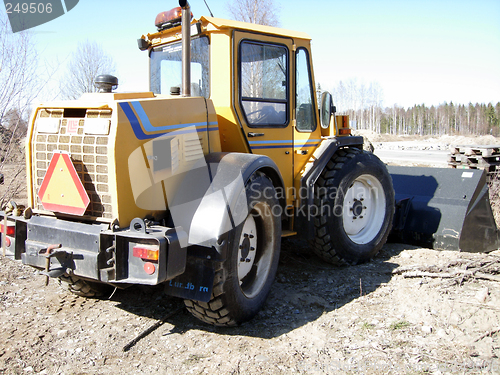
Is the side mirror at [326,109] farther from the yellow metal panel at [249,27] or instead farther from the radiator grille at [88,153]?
the radiator grille at [88,153]

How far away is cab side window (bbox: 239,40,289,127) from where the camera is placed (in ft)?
12.9

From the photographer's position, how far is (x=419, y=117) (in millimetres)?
73000

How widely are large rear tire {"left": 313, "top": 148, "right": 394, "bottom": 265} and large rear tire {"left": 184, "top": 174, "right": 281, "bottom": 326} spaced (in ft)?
3.15

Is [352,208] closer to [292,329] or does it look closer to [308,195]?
[308,195]

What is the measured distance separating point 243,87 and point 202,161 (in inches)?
37.4

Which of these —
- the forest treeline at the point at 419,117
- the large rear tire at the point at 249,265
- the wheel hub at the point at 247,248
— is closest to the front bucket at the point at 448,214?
the large rear tire at the point at 249,265

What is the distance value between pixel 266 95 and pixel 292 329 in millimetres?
2296

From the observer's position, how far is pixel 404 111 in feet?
271

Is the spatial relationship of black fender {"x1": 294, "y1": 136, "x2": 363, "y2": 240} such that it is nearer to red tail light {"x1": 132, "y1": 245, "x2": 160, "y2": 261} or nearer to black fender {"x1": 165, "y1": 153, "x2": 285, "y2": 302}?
black fender {"x1": 165, "y1": 153, "x2": 285, "y2": 302}

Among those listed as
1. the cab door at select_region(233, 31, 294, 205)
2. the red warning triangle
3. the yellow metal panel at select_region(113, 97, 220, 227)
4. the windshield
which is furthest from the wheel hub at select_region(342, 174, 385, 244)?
the red warning triangle

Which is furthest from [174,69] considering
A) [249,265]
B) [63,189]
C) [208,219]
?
[249,265]

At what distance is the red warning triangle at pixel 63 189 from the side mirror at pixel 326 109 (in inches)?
112

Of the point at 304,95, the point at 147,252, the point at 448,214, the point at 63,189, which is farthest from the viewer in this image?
the point at 448,214

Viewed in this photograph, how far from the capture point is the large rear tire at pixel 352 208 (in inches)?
179
